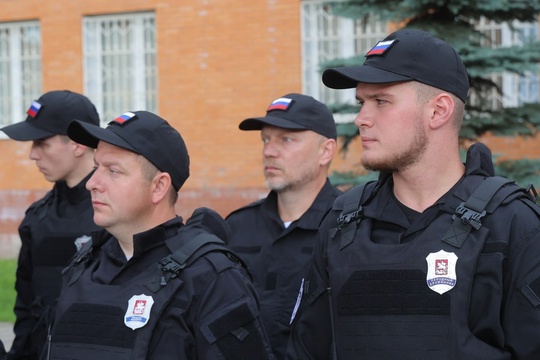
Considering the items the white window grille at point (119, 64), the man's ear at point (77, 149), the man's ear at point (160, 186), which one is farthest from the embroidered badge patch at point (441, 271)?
the white window grille at point (119, 64)

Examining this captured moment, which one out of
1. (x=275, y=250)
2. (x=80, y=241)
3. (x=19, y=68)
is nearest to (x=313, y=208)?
(x=275, y=250)

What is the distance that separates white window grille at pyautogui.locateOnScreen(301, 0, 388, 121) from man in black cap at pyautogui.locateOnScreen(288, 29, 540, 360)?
9173 mm

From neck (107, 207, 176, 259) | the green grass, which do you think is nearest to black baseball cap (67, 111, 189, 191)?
neck (107, 207, 176, 259)

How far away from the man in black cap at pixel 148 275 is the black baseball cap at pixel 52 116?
1.53 meters

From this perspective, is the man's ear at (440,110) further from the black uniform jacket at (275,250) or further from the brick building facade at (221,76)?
the brick building facade at (221,76)

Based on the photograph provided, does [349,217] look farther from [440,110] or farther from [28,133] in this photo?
[28,133]

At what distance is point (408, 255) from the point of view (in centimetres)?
280

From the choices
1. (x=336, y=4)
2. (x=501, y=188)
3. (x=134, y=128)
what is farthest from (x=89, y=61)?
(x=501, y=188)

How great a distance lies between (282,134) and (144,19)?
886cm

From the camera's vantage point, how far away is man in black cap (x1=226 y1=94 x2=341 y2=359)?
179 inches

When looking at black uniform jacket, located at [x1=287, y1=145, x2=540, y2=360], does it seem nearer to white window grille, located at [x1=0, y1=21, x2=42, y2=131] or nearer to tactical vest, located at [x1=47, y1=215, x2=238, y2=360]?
tactical vest, located at [x1=47, y1=215, x2=238, y2=360]

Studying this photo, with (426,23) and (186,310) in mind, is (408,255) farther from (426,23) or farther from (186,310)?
(426,23)

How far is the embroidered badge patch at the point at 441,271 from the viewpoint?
8.87 feet

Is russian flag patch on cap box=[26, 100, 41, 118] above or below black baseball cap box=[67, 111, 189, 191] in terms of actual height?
below
